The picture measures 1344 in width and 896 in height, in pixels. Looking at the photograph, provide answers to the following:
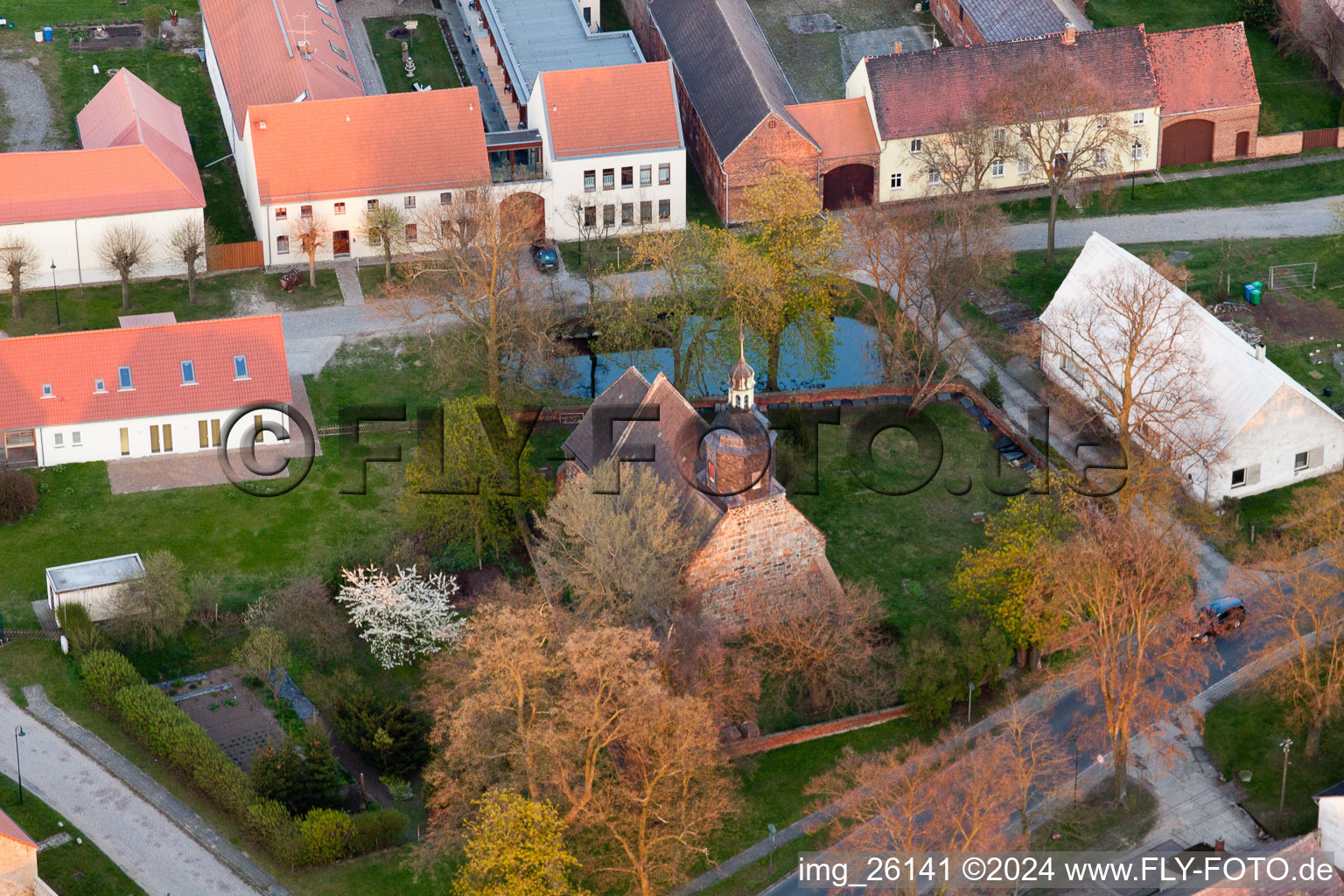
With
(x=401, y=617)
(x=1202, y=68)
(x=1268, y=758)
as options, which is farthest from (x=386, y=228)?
(x=1268, y=758)

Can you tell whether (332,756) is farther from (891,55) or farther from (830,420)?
(891,55)

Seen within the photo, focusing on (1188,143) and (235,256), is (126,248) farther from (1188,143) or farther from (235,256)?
(1188,143)

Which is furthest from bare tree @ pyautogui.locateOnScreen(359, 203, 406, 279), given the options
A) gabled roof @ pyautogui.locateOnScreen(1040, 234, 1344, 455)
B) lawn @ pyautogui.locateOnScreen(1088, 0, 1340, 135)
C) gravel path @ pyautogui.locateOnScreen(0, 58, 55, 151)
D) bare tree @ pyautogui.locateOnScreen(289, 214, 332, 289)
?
lawn @ pyautogui.locateOnScreen(1088, 0, 1340, 135)

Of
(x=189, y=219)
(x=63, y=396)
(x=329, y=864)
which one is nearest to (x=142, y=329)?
(x=63, y=396)

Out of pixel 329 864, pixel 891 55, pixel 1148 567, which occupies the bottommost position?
pixel 329 864

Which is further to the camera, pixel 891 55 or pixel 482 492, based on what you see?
pixel 891 55

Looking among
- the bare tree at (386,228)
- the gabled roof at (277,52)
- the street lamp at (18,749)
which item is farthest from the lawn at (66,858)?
the gabled roof at (277,52)
